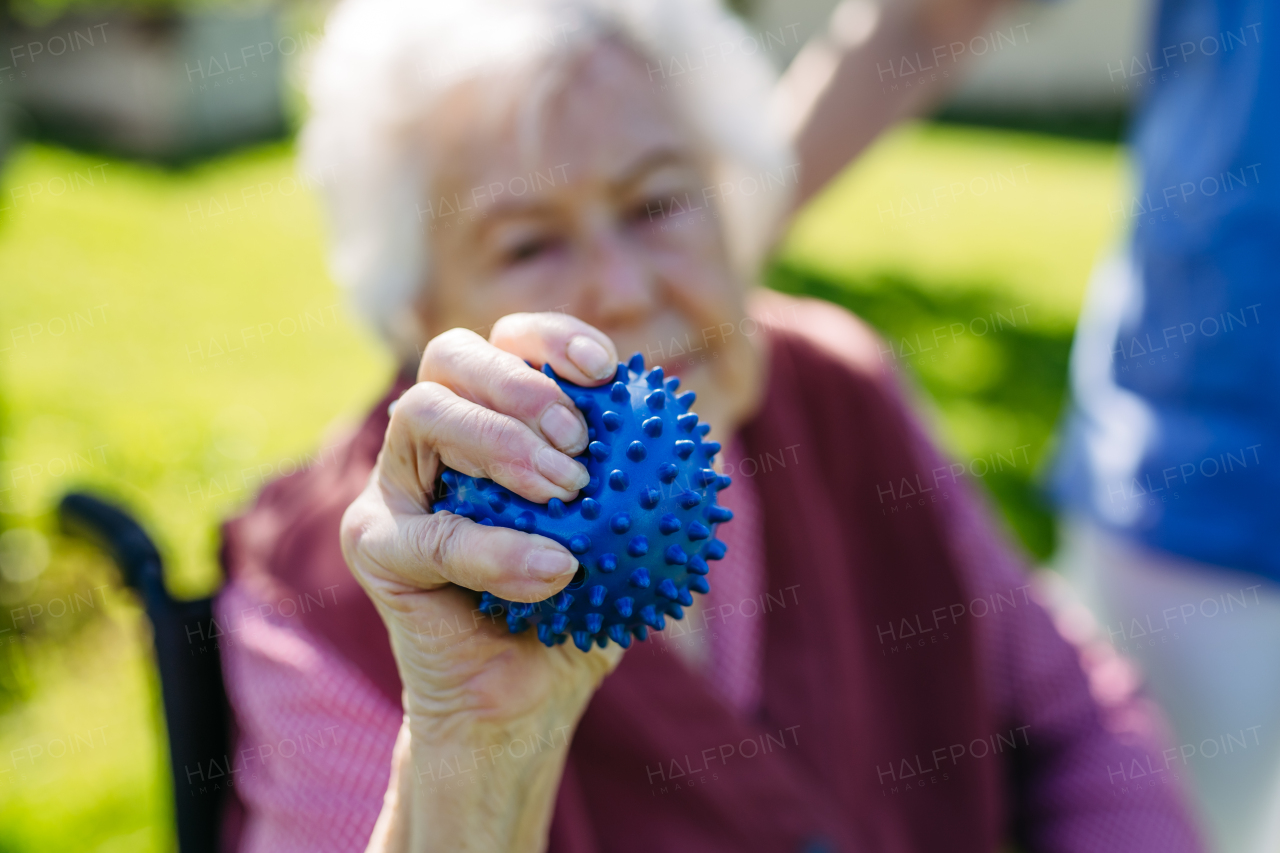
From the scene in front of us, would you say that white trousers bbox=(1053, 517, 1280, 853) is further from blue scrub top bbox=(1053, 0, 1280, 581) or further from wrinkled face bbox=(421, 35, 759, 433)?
wrinkled face bbox=(421, 35, 759, 433)

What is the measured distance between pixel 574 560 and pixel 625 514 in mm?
65

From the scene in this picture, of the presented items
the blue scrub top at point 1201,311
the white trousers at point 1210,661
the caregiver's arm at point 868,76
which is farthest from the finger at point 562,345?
the white trousers at point 1210,661

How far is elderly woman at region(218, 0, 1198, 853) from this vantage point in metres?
1.00

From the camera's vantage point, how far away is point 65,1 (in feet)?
25.8

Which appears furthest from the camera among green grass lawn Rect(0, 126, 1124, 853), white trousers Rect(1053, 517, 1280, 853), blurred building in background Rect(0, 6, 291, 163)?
blurred building in background Rect(0, 6, 291, 163)

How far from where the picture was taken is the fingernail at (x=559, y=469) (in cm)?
89

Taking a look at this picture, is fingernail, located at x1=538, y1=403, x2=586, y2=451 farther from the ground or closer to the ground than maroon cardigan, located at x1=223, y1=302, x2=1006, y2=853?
farther from the ground

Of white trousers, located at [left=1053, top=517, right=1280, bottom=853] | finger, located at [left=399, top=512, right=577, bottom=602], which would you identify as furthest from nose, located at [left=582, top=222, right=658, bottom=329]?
white trousers, located at [left=1053, top=517, right=1280, bottom=853]

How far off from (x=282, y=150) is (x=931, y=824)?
24.7ft

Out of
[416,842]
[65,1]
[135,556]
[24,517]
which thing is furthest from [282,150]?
[416,842]

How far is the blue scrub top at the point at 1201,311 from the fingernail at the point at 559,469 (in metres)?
1.47

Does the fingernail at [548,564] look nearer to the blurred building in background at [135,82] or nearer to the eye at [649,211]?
the eye at [649,211]

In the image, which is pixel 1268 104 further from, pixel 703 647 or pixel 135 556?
pixel 135 556

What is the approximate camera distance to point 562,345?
0.95 m
